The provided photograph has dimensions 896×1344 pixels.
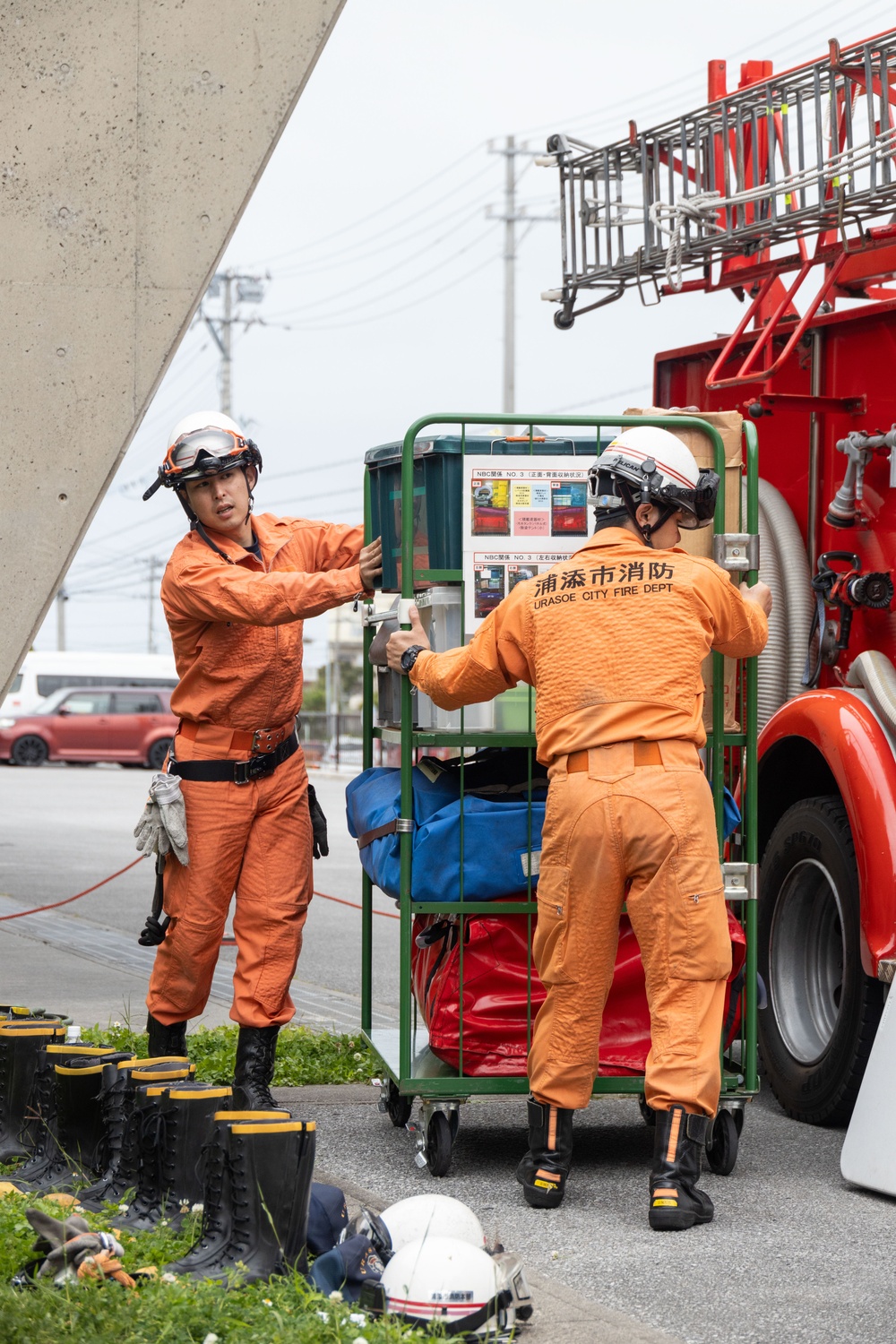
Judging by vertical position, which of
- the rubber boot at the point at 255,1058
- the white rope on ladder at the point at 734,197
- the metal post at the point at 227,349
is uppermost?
the metal post at the point at 227,349

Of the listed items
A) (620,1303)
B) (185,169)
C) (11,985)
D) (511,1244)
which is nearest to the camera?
(620,1303)

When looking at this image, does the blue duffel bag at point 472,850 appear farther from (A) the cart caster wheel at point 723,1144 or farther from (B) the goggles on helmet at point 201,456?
(B) the goggles on helmet at point 201,456

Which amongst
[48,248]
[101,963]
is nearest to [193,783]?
[48,248]

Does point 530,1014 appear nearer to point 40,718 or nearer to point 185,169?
point 185,169

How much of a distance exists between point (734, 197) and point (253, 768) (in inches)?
103

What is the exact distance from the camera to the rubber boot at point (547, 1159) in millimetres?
4746

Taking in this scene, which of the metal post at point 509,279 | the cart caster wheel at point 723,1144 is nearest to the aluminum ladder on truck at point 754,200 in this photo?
the cart caster wheel at point 723,1144

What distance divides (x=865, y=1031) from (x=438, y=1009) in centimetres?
141

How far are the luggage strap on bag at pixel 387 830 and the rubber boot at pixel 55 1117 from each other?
103 centimetres

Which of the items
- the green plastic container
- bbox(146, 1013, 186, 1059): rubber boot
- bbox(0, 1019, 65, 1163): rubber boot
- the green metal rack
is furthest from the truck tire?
bbox(0, 1019, 65, 1163): rubber boot

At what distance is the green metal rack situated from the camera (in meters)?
5.06

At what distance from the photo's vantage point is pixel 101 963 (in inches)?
357

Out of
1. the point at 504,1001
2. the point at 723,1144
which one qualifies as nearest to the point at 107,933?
the point at 504,1001

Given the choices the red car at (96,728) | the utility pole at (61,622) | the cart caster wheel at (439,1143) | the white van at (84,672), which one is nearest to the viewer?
the cart caster wheel at (439,1143)
